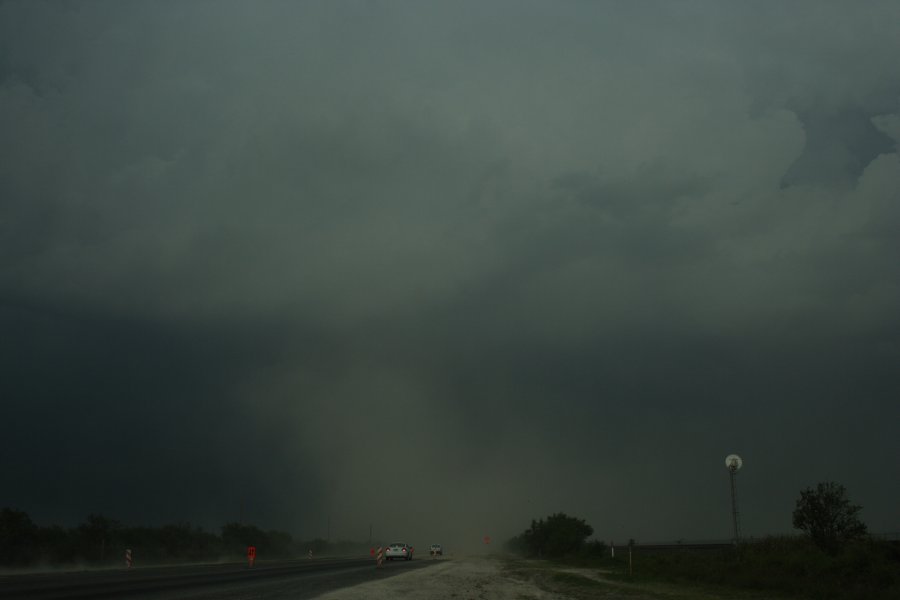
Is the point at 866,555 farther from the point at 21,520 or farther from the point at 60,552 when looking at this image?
the point at 21,520

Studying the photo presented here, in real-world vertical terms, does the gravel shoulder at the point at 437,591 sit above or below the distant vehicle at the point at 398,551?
above

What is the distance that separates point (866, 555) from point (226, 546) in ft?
305

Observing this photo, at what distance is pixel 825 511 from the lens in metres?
46.3

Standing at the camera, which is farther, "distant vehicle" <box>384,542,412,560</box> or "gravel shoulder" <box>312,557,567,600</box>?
"distant vehicle" <box>384,542,412,560</box>

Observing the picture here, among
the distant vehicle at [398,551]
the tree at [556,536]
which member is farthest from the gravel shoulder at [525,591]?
the tree at [556,536]

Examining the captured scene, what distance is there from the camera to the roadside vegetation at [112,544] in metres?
62.4

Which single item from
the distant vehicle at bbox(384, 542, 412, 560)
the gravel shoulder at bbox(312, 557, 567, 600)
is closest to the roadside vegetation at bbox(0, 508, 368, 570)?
the distant vehicle at bbox(384, 542, 412, 560)

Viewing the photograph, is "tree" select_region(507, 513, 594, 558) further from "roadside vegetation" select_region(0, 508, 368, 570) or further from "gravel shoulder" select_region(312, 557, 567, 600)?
"gravel shoulder" select_region(312, 557, 567, 600)

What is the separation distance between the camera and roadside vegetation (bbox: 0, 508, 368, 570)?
205ft

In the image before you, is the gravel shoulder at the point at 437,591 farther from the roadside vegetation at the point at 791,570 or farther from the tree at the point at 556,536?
the tree at the point at 556,536

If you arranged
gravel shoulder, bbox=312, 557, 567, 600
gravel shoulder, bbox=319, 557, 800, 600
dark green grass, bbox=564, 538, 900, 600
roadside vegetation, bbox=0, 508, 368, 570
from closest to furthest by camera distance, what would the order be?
gravel shoulder, bbox=312, 557, 567, 600
gravel shoulder, bbox=319, 557, 800, 600
dark green grass, bbox=564, 538, 900, 600
roadside vegetation, bbox=0, 508, 368, 570

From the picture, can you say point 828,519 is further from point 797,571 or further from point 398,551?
point 398,551

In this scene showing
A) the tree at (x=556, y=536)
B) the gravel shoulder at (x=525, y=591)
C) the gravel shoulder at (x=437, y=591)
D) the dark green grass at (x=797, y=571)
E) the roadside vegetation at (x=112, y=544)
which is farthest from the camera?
the tree at (x=556, y=536)

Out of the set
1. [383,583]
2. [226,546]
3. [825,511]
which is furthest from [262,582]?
[226,546]
